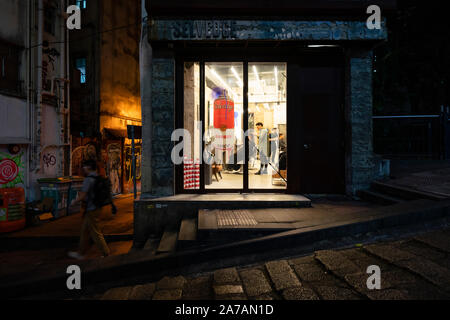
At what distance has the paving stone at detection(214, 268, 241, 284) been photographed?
12.4 ft

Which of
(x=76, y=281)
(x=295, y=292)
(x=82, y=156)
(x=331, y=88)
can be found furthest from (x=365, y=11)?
(x=82, y=156)

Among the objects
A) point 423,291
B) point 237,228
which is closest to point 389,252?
point 423,291

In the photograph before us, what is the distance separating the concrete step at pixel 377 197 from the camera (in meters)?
6.09

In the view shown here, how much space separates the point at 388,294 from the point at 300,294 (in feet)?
3.17

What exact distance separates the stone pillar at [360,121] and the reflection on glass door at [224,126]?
302cm

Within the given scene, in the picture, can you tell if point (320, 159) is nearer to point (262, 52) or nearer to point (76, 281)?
point (262, 52)

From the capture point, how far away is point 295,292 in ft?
10.7

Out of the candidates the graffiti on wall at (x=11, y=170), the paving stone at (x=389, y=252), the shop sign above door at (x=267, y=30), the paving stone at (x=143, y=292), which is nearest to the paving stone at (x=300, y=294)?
the paving stone at (x=389, y=252)

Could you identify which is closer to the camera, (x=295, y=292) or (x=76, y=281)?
(x=295, y=292)

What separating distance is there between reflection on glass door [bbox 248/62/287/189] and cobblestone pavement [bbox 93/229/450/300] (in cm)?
380

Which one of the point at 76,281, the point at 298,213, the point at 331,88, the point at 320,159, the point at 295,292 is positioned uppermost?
the point at 331,88

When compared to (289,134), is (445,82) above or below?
above

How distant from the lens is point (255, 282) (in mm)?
3674

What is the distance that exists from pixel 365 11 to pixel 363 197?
15.8 feet
